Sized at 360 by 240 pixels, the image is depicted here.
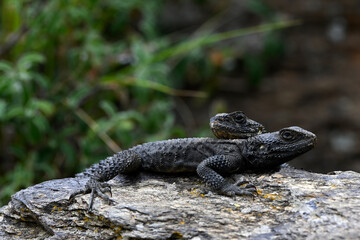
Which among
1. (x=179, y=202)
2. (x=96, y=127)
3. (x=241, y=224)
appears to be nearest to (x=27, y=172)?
(x=96, y=127)

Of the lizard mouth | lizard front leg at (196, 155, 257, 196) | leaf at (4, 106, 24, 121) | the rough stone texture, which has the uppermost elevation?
the lizard mouth

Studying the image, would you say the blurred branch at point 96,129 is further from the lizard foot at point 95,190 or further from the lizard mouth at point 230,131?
the lizard foot at point 95,190

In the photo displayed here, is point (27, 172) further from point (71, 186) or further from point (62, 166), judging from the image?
point (71, 186)

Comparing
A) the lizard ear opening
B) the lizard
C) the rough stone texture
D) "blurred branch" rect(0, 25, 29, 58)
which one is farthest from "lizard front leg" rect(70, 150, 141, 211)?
"blurred branch" rect(0, 25, 29, 58)

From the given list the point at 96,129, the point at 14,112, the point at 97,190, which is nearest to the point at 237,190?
the point at 97,190

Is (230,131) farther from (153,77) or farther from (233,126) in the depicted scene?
(153,77)

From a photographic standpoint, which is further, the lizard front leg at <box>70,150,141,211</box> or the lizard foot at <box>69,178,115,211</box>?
the lizard front leg at <box>70,150,141,211</box>

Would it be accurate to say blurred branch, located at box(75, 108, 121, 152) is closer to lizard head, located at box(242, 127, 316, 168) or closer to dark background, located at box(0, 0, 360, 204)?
dark background, located at box(0, 0, 360, 204)

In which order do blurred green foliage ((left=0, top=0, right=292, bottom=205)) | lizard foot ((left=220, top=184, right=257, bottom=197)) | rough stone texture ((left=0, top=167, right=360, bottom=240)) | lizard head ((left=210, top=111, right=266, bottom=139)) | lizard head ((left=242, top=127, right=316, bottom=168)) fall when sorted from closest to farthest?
1. rough stone texture ((left=0, top=167, right=360, bottom=240))
2. lizard foot ((left=220, top=184, right=257, bottom=197))
3. lizard head ((left=242, top=127, right=316, bottom=168))
4. lizard head ((left=210, top=111, right=266, bottom=139))
5. blurred green foliage ((left=0, top=0, right=292, bottom=205))
